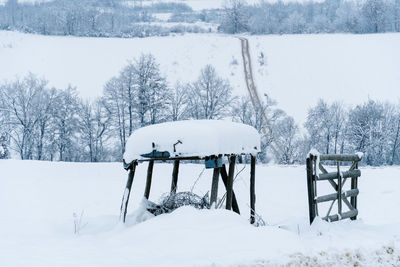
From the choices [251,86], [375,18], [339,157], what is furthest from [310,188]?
[375,18]

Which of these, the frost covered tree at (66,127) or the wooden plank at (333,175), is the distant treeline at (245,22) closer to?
the frost covered tree at (66,127)

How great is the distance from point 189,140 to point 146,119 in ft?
120

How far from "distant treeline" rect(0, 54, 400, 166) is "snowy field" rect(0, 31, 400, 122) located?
4.58 m

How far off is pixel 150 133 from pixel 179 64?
2241 inches

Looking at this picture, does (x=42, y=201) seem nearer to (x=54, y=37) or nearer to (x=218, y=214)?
(x=218, y=214)

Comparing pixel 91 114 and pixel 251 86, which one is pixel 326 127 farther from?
pixel 91 114

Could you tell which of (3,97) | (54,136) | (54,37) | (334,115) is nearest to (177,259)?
(54,136)

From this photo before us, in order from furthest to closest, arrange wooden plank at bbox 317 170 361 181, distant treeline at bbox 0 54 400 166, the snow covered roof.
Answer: distant treeline at bbox 0 54 400 166
wooden plank at bbox 317 170 361 181
the snow covered roof

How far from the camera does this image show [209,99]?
159ft

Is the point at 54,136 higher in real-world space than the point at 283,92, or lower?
lower

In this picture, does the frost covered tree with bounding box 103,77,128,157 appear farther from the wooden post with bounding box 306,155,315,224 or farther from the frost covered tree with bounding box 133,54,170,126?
the wooden post with bounding box 306,155,315,224

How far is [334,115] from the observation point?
4803 cm

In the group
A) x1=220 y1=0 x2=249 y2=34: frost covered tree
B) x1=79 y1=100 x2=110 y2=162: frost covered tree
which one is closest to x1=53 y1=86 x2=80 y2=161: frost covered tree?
x1=79 y1=100 x2=110 y2=162: frost covered tree

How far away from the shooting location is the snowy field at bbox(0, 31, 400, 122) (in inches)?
2178
